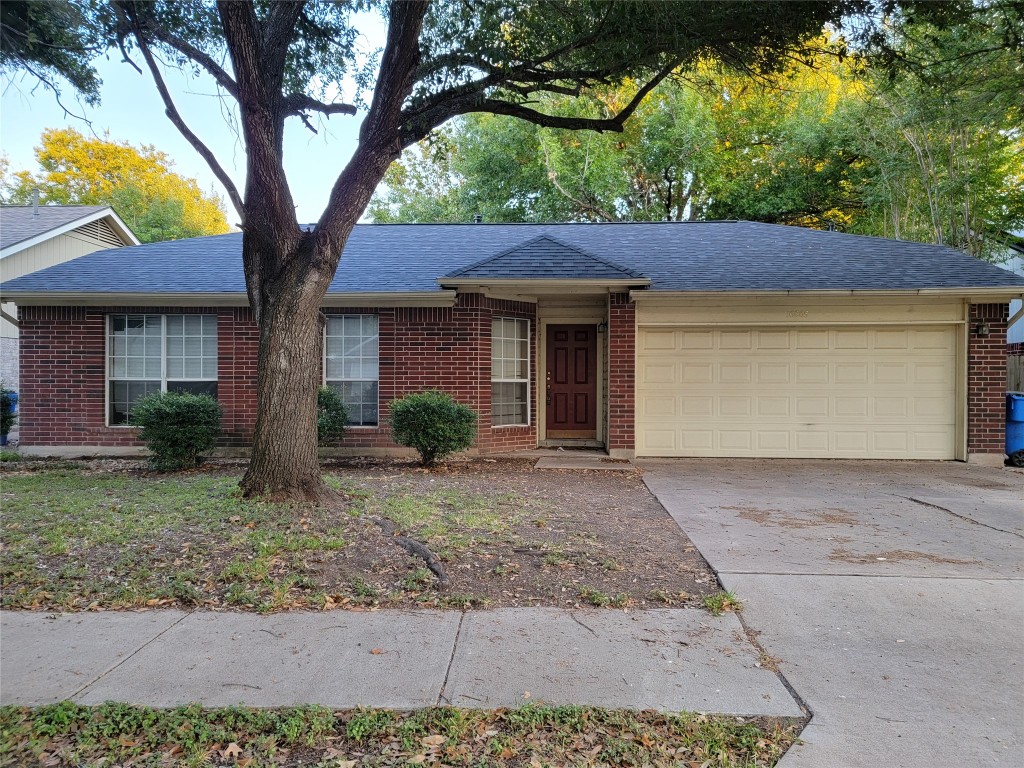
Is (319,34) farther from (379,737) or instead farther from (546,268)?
(379,737)

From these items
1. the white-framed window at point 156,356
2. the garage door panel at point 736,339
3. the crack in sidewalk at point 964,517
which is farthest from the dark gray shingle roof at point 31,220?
the crack in sidewalk at point 964,517

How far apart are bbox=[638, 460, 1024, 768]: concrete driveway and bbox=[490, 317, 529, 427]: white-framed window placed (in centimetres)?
367

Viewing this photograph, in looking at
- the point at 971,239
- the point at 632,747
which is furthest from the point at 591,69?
the point at 971,239

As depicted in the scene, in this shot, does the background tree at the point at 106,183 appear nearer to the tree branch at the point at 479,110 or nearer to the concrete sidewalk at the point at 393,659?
the tree branch at the point at 479,110

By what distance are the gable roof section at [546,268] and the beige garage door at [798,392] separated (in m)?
1.51

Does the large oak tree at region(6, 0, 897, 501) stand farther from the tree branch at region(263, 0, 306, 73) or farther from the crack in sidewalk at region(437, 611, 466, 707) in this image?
the crack in sidewalk at region(437, 611, 466, 707)

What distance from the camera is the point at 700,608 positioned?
435 cm

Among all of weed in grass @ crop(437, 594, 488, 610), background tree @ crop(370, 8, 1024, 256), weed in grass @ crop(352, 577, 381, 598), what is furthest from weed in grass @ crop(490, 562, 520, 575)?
background tree @ crop(370, 8, 1024, 256)

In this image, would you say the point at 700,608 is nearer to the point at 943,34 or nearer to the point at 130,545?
the point at 130,545

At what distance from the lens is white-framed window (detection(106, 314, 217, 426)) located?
11.2 metres

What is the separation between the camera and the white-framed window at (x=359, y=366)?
11305 mm

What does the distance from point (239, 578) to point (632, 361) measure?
764 cm

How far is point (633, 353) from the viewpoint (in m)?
10.9

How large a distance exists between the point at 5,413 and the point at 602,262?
37.9 ft
